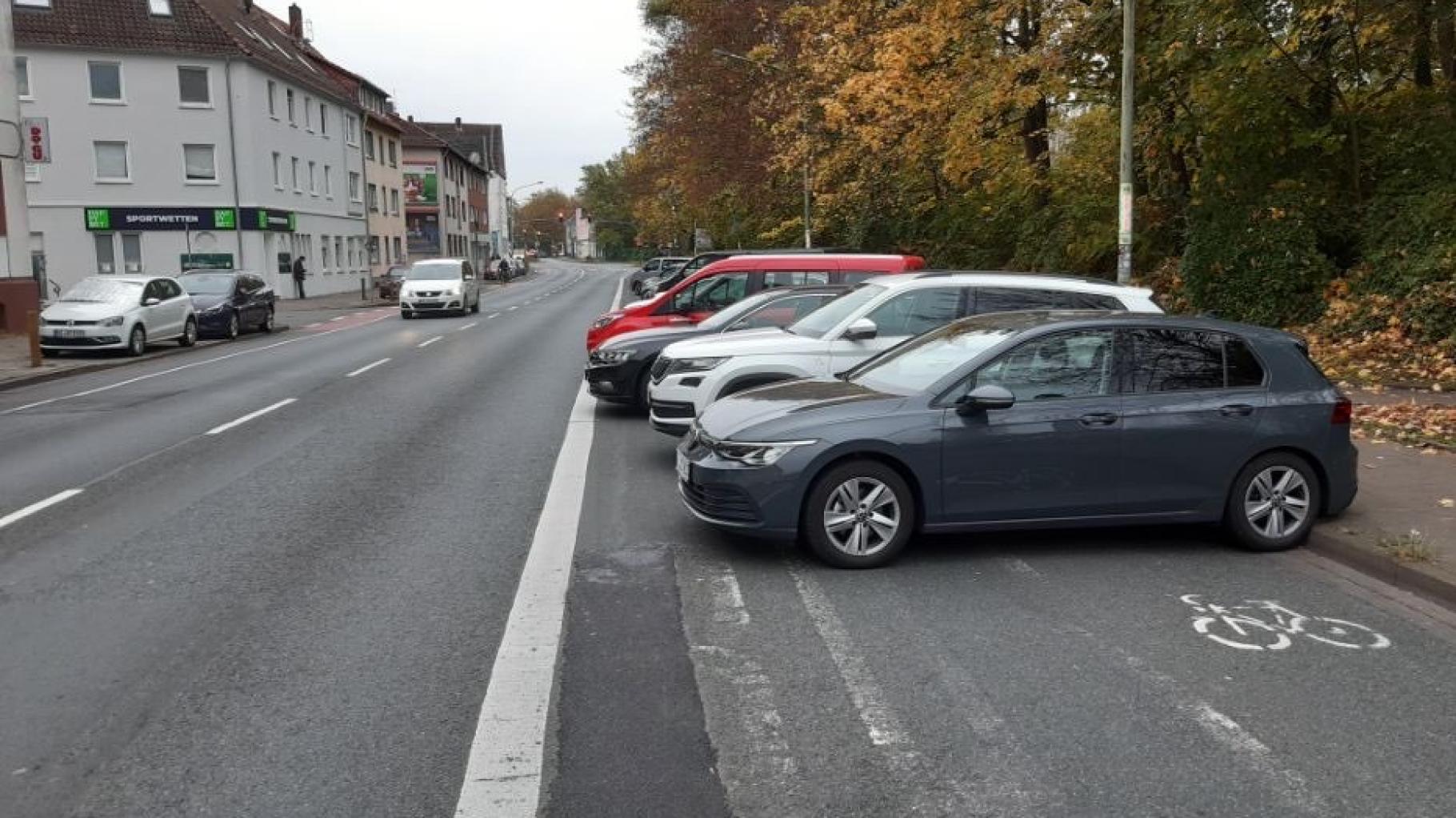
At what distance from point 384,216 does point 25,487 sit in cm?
5819

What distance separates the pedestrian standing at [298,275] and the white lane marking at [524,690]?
41.3 metres

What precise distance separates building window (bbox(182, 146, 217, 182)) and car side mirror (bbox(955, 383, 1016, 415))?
140ft

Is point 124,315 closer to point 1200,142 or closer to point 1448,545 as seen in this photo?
point 1200,142

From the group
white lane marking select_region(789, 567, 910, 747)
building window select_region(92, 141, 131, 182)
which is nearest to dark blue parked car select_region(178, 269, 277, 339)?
building window select_region(92, 141, 131, 182)

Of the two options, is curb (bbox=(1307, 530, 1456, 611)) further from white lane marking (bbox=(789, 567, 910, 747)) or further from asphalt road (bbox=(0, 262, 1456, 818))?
white lane marking (bbox=(789, 567, 910, 747))

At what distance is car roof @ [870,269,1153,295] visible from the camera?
945 cm

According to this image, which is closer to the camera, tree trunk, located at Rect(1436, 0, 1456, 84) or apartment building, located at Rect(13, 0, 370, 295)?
tree trunk, located at Rect(1436, 0, 1456, 84)

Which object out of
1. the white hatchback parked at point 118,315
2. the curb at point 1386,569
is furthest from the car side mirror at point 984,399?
the white hatchback parked at point 118,315

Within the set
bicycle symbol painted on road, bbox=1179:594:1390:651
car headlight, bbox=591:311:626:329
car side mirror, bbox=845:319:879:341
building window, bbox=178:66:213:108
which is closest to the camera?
bicycle symbol painted on road, bbox=1179:594:1390:651

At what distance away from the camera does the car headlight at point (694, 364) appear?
32.8 ft

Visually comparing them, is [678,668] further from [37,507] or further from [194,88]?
[194,88]

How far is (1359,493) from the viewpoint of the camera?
8086 mm

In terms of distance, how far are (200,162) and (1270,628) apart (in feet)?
147

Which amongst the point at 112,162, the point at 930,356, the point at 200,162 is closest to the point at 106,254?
the point at 112,162
